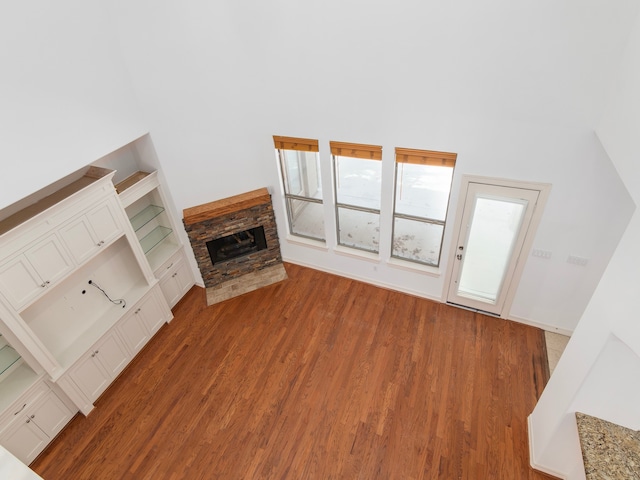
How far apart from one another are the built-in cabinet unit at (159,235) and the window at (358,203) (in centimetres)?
266

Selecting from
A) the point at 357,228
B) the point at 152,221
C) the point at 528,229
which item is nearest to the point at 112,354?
the point at 152,221

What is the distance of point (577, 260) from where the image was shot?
4.30 m

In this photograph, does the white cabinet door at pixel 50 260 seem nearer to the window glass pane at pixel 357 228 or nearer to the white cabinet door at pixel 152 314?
the white cabinet door at pixel 152 314

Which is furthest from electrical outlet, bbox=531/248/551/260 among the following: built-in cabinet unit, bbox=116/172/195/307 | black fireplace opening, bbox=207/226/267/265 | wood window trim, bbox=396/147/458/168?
built-in cabinet unit, bbox=116/172/195/307

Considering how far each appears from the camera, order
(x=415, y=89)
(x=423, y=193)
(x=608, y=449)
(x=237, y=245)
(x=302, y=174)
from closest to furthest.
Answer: (x=608, y=449)
(x=415, y=89)
(x=302, y=174)
(x=423, y=193)
(x=237, y=245)

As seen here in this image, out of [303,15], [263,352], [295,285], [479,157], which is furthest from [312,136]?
[263,352]

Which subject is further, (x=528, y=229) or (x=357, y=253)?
(x=357, y=253)

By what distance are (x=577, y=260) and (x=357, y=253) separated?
2.91 meters

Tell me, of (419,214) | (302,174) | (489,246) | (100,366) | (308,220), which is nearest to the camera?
(100,366)

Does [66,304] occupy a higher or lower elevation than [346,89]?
lower

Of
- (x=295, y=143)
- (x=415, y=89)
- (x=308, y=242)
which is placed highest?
(x=415, y=89)

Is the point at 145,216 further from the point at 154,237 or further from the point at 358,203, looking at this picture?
the point at 358,203

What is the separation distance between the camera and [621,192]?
12.3ft

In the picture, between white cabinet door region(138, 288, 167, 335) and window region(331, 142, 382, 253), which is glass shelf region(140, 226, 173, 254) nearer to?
white cabinet door region(138, 288, 167, 335)
